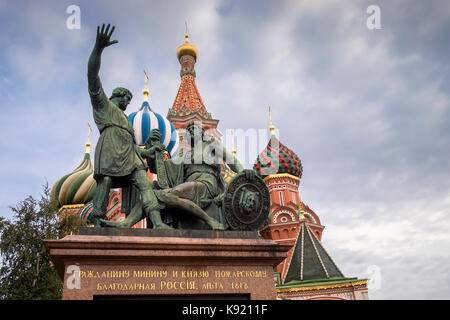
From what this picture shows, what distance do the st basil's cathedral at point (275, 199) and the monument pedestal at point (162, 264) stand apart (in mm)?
12920

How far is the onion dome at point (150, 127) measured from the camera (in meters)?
26.1

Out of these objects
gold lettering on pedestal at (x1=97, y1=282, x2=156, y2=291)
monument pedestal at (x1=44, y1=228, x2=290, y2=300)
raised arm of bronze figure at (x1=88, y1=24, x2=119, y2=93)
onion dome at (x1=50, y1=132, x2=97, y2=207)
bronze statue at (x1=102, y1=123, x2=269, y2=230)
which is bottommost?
gold lettering on pedestal at (x1=97, y1=282, x2=156, y2=291)

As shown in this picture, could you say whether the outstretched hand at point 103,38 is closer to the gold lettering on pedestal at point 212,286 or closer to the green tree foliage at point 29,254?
the gold lettering on pedestal at point 212,286

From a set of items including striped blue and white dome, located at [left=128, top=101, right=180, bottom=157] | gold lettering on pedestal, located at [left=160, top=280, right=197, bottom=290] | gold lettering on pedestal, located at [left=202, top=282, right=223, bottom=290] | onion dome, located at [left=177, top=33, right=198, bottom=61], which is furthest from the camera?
onion dome, located at [left=177, top=33, right=198, bottom=61]

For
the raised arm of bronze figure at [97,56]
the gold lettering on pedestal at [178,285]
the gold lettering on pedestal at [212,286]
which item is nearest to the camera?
the gold lettering on pedestal at [178,285]

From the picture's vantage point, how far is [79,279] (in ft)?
18.4

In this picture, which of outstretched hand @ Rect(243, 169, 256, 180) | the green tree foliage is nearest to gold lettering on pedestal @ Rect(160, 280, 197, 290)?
outstretched hand @ Rect(243, 169, 256, 180)

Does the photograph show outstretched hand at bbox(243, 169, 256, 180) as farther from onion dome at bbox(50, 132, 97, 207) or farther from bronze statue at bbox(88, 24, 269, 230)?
onion dome at bbox(50, 132, 97, 207)

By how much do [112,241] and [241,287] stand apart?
2.02m

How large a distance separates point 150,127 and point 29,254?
11626mm

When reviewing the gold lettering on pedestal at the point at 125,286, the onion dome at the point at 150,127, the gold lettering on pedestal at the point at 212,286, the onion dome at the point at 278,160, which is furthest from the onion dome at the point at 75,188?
the gold lettering on pedestal at the point at 212,286

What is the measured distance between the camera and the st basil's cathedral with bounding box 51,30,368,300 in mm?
21516
